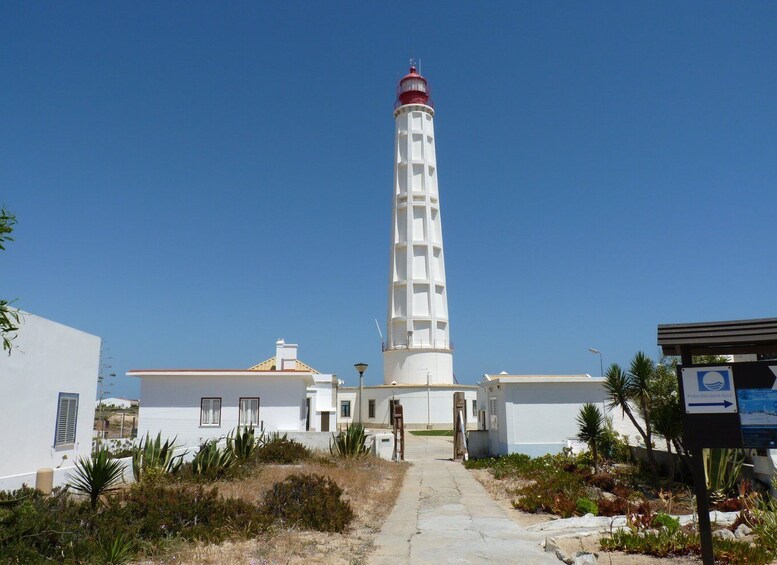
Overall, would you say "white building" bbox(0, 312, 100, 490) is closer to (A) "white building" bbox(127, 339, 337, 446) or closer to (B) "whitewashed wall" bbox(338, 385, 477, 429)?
(A) "white building" bbox(127, 339, 337, 446)

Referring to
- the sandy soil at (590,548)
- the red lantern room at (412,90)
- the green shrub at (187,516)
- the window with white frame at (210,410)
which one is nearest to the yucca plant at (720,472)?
the sandy soil at (590,548)

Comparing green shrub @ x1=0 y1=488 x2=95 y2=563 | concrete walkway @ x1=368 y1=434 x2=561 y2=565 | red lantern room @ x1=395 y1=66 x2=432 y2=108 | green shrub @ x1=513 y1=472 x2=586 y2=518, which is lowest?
concrete walkway @ x1=368 y1=434 x2=561 y2=565

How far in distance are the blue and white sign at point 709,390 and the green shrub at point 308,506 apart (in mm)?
5556

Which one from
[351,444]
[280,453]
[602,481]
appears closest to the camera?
[602,481]

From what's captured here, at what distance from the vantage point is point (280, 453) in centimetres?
1800

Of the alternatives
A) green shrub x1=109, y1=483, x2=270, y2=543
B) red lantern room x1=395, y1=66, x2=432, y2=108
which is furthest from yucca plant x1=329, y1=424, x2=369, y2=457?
red lantern room x1=395, y1=66, x2=432, y2=108

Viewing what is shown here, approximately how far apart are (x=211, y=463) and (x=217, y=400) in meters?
9.74

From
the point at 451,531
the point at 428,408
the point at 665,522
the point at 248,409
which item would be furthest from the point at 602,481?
the point at 428,408

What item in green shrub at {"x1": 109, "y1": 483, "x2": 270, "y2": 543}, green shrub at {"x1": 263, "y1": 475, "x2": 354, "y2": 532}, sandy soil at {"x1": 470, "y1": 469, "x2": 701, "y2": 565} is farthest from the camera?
green shrub at {"x1": 263, "y1": 475, "x2": 354, "y2": 532}

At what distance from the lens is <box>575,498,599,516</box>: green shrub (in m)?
11.3

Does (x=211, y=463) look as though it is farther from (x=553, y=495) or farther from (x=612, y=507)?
(x=612, y=507)

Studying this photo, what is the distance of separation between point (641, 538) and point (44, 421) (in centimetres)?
1230

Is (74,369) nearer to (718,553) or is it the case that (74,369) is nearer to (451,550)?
(451,550)

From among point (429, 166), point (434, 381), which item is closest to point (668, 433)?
point (434, 381)
